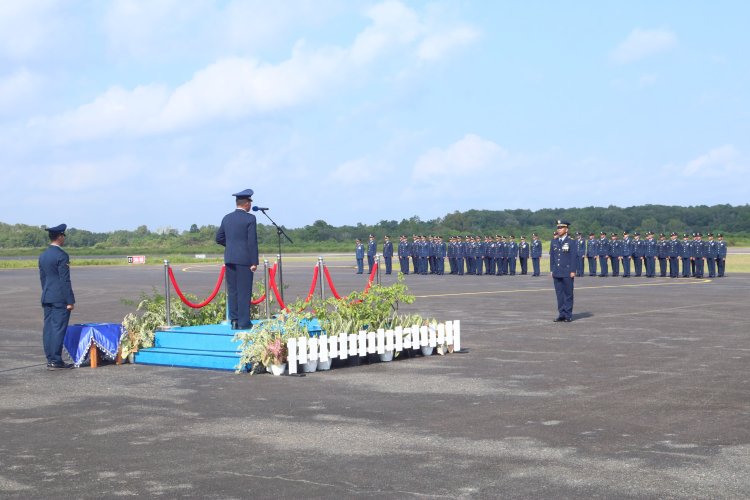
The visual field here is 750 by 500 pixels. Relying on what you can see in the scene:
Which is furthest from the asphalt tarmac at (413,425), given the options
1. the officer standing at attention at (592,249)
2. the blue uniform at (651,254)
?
the officer standing at attention at (592,249)

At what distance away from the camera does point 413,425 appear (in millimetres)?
8586

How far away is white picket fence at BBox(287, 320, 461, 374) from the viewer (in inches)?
470

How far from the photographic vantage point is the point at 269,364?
12.0 meters

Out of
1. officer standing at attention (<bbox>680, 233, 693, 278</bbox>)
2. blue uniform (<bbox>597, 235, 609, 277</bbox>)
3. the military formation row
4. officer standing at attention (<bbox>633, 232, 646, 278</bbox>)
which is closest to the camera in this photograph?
officer standing at attention (<bbox>680, 233, 693, 278</bbox>)

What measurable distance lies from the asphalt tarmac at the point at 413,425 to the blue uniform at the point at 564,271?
8.80 ft

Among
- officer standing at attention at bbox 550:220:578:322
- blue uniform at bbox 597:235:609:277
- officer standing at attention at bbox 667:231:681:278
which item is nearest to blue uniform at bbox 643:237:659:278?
officer standing at attention at bbox 667:231:681:278

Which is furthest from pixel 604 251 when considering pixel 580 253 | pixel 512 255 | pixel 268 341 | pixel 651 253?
pixel 268 341

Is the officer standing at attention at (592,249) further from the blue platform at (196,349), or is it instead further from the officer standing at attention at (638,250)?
the blue platform at (196,349)

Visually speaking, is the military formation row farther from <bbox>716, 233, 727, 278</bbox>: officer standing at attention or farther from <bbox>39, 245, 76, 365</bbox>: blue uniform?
<bbox>39, 245, 76, 365</bbox>: blue uniform

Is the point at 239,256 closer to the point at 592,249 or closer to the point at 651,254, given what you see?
the point at 651,254

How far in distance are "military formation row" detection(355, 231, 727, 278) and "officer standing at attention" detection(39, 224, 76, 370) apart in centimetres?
2550

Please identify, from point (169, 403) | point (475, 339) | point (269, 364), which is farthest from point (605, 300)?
point (169, 403)

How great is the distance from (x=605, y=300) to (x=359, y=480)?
18488mm

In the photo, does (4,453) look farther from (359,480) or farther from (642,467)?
(642,467)
